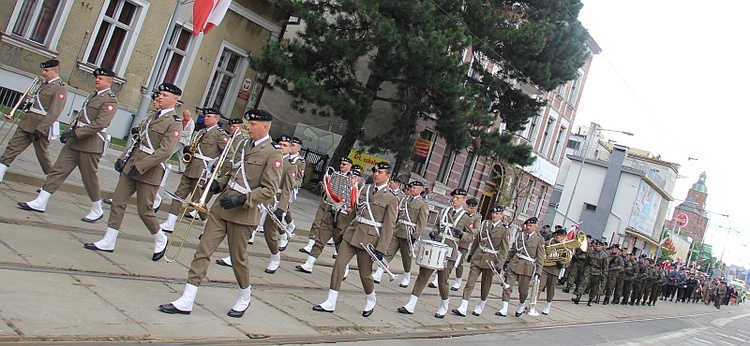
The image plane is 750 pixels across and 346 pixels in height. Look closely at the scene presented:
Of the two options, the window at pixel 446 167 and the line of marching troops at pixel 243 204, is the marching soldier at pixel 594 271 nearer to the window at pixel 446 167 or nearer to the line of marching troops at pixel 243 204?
the line of marching troops at pixel 243 204

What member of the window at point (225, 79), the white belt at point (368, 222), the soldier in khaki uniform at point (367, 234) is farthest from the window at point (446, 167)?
the white belt at point (368, 222)

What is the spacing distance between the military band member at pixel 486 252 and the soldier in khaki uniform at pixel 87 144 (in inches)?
269

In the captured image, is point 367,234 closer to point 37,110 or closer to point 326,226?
point 326,226

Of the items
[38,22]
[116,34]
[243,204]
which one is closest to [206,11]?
[116,34]

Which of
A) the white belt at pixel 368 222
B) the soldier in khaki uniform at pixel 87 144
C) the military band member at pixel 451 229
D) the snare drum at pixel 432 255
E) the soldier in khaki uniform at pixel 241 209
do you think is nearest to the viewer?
the soldier in khaki uniform at pixel 241 209

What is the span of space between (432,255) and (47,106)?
6.37m

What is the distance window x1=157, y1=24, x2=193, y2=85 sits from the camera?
819 inches

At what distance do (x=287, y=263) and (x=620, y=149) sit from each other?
5033 centimetres

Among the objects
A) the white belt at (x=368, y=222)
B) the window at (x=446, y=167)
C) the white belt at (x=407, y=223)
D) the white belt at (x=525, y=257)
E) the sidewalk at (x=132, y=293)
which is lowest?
the sidewalk at (x=132, y=293)

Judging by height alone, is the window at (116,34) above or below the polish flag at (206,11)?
below

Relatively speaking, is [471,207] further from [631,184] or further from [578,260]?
[631,184]

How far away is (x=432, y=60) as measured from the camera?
19547mm

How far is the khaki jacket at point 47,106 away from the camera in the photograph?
376 inches

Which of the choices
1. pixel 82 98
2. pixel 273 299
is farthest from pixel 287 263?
pixel 82 98
